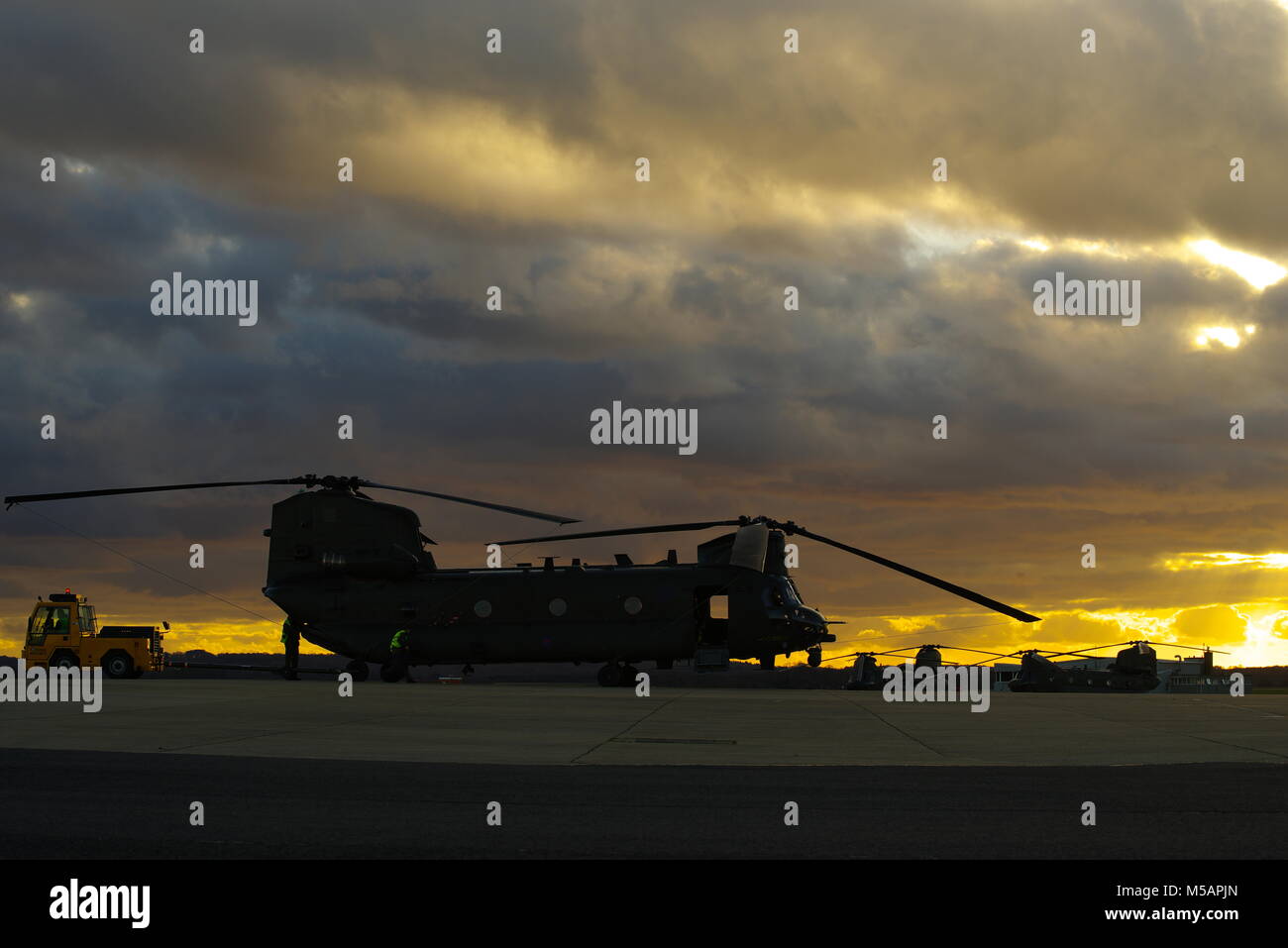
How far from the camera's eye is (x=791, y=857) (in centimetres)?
823

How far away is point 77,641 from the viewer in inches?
1706

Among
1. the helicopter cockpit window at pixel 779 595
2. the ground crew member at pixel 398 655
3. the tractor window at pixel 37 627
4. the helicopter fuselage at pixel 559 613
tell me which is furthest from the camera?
the tractor window at pixel 37 627

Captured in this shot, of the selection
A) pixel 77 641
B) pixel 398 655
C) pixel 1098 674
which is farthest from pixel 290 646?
pixel 1098 674

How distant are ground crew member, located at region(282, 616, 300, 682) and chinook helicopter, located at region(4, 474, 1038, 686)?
89 millimetres

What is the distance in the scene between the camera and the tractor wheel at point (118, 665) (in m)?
44.1

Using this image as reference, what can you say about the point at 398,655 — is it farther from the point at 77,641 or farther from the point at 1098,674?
the point at 1098,674

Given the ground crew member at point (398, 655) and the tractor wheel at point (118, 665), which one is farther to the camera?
the tractor wheel at point (118, 665)

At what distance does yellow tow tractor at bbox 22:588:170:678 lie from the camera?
141 feet

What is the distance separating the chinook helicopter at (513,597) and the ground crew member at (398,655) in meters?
0.11

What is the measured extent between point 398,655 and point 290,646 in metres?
4.85

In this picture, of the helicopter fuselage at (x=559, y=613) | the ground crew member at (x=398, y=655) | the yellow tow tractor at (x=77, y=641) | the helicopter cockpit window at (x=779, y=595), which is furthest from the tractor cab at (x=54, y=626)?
the helicopter cockpit window at (x=779, y=595)

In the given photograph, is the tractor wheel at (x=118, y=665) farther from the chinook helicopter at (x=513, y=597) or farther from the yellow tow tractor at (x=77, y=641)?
the chinook helicopter at (x=513, y=597)

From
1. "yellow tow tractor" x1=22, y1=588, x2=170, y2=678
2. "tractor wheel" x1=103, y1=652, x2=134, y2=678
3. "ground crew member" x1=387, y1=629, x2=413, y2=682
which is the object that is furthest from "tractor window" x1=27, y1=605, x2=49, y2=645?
"ground crew member" x1=387, y1=629, x2=413, y2=682
